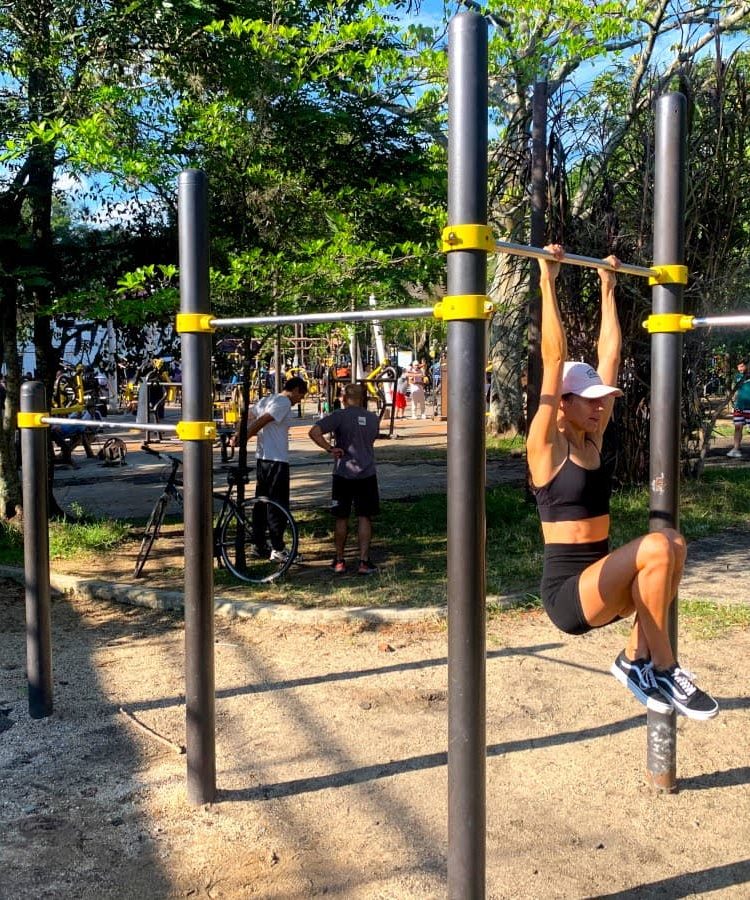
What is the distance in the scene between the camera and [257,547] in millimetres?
8406

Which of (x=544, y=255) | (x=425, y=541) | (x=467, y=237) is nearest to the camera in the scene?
(x=467, y=237)

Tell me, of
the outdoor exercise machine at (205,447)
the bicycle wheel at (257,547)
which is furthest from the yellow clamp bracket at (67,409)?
the bicycle wheel at (257,547)

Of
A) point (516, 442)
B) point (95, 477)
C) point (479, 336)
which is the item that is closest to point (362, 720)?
point (479, 336)

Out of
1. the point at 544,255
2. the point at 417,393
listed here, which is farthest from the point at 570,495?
the point at 417,393

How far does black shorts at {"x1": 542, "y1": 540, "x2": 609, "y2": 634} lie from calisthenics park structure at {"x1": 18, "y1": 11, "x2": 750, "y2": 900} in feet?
1.55

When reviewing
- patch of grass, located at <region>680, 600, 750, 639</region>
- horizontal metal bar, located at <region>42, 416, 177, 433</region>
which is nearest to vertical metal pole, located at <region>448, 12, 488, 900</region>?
horizontal metal bar, located at <region>42, 416, 177, 433</region>

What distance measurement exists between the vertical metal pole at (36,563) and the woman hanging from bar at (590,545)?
2.69m

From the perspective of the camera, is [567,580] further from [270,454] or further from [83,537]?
[83,537]

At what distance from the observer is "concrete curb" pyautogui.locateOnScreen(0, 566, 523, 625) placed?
6.49m

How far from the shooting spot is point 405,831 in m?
3.56

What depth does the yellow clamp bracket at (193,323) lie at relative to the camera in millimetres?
3666

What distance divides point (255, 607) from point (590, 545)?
3.73 meters

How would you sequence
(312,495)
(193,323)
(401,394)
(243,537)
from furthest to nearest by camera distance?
(401,394), (312,495), (243,537), (193,323)

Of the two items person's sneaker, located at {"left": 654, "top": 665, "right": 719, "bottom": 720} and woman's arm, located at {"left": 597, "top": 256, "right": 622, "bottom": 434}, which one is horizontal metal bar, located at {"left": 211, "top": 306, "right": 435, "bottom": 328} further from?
person's sneaker, located at {"left": 654, "top": 665, "right": 719, "bottom": 720}
